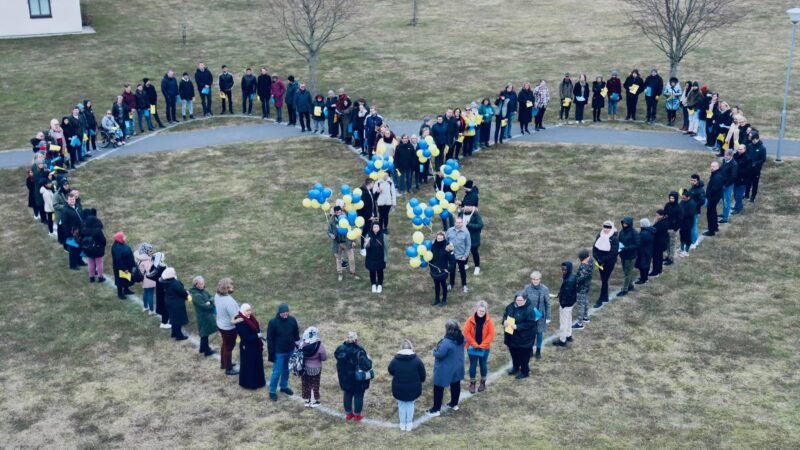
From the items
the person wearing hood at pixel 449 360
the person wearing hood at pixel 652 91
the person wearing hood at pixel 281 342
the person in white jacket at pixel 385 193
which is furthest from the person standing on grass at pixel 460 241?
the person wearing hood at pixel 652 91

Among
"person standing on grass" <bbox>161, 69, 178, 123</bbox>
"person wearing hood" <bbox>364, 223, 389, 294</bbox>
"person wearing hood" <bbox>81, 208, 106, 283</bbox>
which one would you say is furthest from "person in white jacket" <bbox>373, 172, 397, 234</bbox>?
"person standing on grass" <bbox>161, 69, 178, 123</bbox>

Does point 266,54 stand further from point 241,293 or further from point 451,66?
point 241,293

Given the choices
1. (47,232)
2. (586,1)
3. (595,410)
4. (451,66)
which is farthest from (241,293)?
(586,1)

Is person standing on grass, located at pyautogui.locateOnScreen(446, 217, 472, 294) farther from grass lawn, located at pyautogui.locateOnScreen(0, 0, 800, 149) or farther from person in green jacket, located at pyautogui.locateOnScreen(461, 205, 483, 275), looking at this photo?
grass lawn, located at pyautogui.locateOnScreen(0, 0, 800, 149)

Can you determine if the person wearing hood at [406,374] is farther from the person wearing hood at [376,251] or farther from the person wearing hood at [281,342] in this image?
the person wearing hood at [376,251]

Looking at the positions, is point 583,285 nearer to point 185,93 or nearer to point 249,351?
point 249,351
